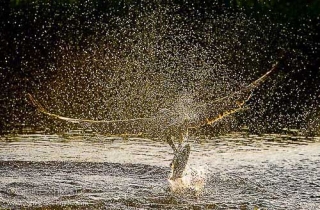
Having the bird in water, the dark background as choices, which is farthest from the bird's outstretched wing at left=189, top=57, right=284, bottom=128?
the dark background

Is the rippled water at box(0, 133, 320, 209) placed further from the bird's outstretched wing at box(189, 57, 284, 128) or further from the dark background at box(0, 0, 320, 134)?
the dark background at box(0, 0, 320, 134)

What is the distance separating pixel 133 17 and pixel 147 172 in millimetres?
29962

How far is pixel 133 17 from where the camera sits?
149ft

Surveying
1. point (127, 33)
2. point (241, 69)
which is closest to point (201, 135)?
point (241, 69)

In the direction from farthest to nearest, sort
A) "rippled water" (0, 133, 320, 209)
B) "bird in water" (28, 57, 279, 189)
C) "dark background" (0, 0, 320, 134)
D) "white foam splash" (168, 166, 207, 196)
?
"dark background" (0, 0, 320, 134) → "bird in water" (28, 57, 279, 189) → "white foam splash" (168, 166, 207, 196) → "rippled water" (0, 133, 320, 209)

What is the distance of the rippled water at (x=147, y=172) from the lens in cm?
1379

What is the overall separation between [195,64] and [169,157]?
1693cm

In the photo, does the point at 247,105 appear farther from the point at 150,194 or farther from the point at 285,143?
the point at 150,194

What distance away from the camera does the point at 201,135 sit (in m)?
21.0

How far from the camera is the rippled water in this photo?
1379 centimetres

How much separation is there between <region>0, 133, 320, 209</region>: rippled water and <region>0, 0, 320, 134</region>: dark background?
259 cm

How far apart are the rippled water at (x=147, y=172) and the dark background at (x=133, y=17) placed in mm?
2592

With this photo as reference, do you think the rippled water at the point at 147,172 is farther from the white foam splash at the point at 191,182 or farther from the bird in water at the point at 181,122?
the bird in water at the point at 181,122

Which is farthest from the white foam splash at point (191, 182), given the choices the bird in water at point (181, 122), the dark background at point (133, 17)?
the dark background at point (133, 17)
